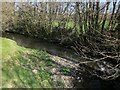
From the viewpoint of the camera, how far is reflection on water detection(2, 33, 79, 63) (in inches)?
696

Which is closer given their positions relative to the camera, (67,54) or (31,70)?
(31,70)

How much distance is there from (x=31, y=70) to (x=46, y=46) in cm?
850

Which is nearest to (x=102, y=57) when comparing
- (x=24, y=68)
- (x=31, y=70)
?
(x=31, y=70)

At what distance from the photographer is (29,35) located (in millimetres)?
24969

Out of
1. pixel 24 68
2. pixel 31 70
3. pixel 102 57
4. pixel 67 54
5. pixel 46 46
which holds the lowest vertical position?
pixel 46 46

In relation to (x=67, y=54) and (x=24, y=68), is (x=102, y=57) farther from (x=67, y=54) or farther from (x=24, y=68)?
(x=67, y=54)

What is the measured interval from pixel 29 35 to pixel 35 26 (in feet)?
3.64

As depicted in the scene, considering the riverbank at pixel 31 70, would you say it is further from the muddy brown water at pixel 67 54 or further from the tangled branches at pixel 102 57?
the tangled branches at pixel 102 57

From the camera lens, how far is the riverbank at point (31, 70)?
11148 millimetres

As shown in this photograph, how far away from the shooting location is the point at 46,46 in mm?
20734

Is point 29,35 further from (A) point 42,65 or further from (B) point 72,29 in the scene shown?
(A) point 42,65

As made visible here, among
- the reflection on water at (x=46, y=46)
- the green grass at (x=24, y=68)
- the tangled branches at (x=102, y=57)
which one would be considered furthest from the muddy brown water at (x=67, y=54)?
the green grass at (x=24, y=68)

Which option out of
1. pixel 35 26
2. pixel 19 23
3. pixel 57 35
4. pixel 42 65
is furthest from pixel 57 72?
pixel 19 23

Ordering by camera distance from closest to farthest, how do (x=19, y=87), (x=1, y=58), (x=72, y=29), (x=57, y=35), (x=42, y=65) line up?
1. (x=19, y=87)
2. (x=1, y=58)
3. (x=42, y=65)
4. (x=72, y=29)
5. (x=57, y=35)
